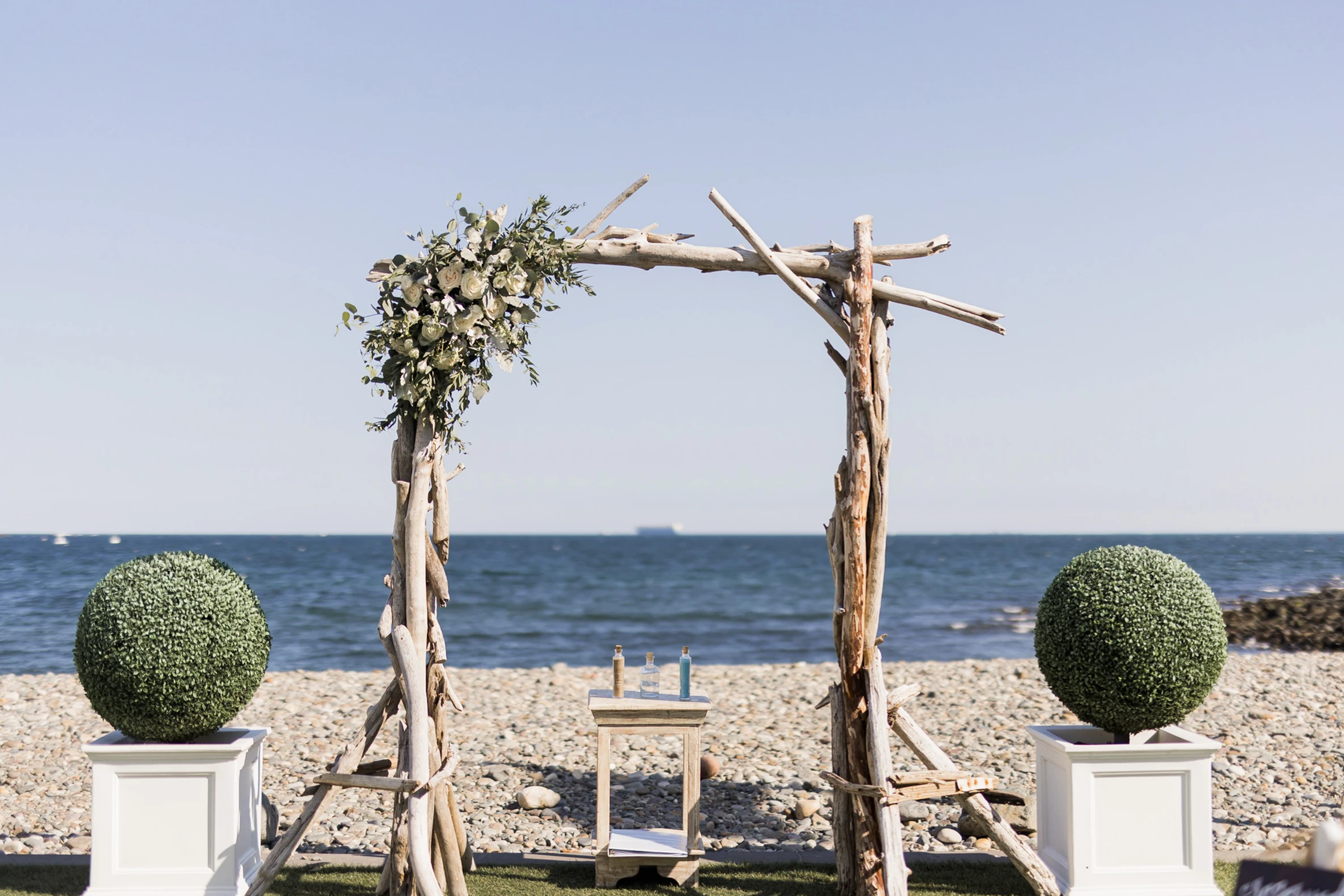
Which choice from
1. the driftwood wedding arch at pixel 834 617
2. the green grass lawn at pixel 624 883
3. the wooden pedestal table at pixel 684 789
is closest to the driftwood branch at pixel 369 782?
the driftwood wedding arch at pixel 834 617

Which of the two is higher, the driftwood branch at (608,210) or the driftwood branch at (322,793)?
the driftwood branch at (608,210)

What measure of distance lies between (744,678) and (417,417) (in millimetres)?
8136

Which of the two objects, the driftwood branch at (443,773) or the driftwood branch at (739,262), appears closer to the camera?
the driftwood branch at (443,773)

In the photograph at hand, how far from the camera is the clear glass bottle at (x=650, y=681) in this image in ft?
17.1

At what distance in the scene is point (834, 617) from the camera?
4750 millimetres

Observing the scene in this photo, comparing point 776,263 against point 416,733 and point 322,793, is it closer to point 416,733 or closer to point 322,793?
point 416,733

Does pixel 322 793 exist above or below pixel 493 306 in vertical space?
below

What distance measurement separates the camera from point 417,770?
446 centimetres

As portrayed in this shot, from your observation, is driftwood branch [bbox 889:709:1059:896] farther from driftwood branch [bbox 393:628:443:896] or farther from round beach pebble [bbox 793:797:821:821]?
driftwood branch [bbox 393:628:443:896]

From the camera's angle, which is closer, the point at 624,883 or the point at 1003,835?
the point at 1003,835

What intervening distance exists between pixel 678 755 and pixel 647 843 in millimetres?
2851

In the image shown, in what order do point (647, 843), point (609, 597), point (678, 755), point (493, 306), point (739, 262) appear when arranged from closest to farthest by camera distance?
point (493, 306)
point (739, 262)
point (647, 843)
point (678, 755)
point (609, 597)

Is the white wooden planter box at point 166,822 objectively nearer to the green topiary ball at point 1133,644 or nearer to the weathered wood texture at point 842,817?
the weathered wood texture at point 842,817

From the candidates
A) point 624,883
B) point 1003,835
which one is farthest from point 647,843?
point 1003,835
